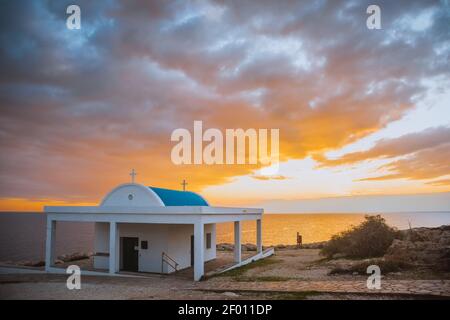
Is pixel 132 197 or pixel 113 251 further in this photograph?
pixel 132 197

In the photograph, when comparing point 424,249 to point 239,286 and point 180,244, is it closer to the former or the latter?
point 239,286

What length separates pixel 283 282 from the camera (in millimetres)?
15805

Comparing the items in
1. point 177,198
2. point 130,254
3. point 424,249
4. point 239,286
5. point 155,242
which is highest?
point 177,198

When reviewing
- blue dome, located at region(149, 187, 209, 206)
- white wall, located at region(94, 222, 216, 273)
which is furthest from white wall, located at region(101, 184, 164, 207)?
white wall, located at region(94, 222, 216, 273)

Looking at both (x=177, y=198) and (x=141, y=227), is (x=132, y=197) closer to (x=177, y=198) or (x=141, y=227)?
(x=141, y=227)

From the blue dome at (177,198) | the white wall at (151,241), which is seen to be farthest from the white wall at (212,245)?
the white wall at (151,241)

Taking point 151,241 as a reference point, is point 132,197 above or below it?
above

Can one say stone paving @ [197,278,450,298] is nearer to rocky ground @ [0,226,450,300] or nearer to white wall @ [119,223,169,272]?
rocky ground @ [0,226,450,300]

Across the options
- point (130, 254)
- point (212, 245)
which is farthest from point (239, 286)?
point (212, 245)

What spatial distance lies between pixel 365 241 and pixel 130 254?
45.3ft

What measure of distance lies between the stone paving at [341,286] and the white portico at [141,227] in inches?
143

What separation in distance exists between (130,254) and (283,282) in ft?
29.5

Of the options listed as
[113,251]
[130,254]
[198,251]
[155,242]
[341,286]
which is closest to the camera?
[341,286]

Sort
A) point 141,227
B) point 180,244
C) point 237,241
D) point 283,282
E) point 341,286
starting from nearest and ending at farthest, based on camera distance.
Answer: point 341,286, point 283,282, point 141,227, point 180,244, point 237,241
